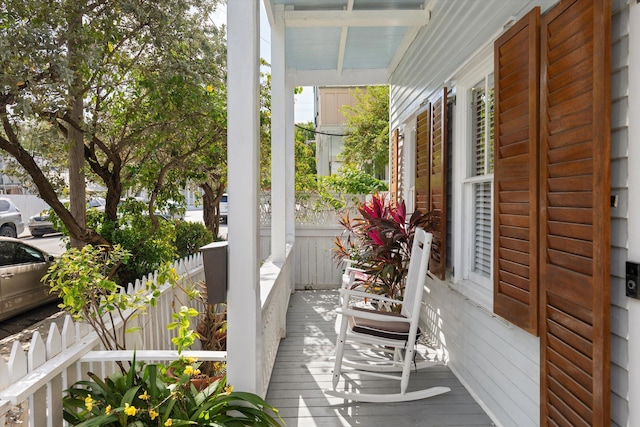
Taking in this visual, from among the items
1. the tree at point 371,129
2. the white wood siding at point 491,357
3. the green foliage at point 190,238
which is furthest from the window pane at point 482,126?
the tree at point 371,129

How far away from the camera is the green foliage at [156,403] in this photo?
188 cm

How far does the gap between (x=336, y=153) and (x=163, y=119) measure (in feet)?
36.6

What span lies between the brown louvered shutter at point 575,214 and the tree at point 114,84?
406 cm

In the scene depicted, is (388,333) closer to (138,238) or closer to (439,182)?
(439,182)

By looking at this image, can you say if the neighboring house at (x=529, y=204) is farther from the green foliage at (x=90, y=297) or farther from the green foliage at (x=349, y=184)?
the green foliage at (x=349, y=184)

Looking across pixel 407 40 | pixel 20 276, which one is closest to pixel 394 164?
pixel 407 40

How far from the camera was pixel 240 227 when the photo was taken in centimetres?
204

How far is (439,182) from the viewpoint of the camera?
150 inches

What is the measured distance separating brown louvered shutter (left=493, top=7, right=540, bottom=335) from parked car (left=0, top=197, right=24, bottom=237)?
13665 mm

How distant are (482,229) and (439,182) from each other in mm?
677

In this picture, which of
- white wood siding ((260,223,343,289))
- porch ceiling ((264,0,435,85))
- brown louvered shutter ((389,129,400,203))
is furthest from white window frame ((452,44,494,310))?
white wood siding ((260,223,343,289))

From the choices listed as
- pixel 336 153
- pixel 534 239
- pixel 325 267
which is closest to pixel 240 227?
pixel 534 239

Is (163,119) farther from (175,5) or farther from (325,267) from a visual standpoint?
(325,267)

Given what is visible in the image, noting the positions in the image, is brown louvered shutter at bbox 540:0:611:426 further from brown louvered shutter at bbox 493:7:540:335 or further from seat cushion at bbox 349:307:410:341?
seat cushion at bbox 349:307:410:341
